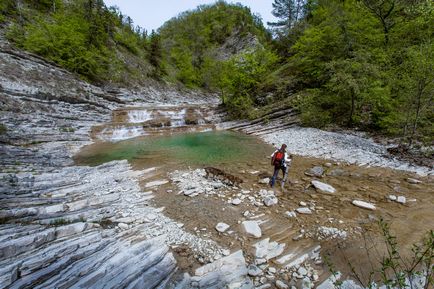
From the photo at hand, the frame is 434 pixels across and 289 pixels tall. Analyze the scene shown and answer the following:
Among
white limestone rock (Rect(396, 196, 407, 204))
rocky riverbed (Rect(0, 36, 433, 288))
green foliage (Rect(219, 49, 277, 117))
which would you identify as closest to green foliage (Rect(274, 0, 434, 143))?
rocky riverbed (Rect(0, 36, 433, 288))

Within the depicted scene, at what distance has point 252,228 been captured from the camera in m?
5.31

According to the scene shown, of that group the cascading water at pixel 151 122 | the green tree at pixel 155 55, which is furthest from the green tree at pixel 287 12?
the cascading water at pixel 151 122

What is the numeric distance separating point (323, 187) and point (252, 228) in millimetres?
3599

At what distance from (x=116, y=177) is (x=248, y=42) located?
5976 centimetres

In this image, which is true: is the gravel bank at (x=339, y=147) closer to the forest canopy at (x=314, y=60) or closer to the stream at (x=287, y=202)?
the stream at (x=287, y=202)

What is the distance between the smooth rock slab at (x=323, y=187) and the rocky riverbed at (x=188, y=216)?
0.16ft

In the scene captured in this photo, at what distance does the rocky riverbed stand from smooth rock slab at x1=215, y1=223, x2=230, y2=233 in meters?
0.03

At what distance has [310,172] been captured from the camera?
29.7ft

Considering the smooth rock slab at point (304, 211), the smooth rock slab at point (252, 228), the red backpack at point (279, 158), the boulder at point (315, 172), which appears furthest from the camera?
the boulder at point (315, 172)

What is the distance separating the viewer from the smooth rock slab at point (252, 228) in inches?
202

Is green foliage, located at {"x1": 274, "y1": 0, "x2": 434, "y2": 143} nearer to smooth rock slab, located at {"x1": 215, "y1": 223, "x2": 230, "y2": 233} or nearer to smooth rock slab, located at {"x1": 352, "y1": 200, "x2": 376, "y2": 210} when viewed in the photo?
smooth rock slab, located at {"x1": 352, "y1": 200, "x2": 376, "y2": 210}

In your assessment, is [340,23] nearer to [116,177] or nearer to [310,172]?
[310,172]

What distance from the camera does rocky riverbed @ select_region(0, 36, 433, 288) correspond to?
12.8 ft

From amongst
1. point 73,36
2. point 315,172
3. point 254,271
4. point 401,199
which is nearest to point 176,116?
point 73,36
